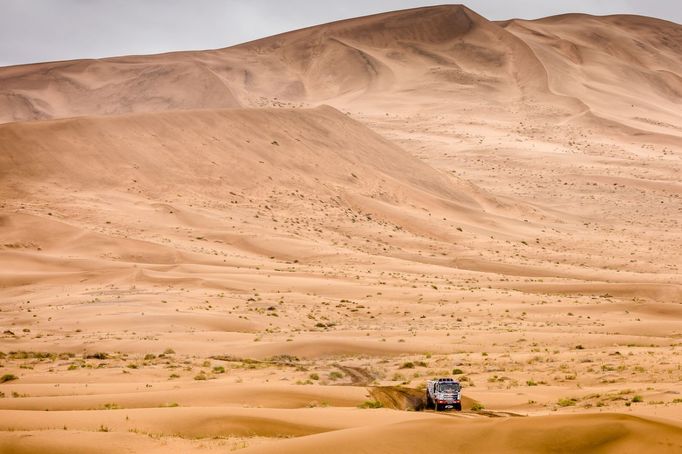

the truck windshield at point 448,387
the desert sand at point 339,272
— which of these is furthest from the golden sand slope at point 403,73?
the truck windshield at point 448,387

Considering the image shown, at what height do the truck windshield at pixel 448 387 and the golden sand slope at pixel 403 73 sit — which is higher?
the golden sand slope at pixel 403 73

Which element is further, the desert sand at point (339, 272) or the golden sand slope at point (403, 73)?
the golden sand slope at point (403, 73)

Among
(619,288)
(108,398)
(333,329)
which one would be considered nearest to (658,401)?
(108,398)

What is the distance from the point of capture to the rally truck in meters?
14.7

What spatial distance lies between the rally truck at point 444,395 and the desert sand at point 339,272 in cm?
55

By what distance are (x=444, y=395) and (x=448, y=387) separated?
182 millimetres

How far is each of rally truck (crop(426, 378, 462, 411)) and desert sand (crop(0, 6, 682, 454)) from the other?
55 cm

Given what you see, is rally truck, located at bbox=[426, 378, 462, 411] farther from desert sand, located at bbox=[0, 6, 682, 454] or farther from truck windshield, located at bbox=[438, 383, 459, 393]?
desert sand, located at bbox=[0, 6, 682, 454]

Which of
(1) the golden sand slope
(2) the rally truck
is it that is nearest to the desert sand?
(2) the rally truck

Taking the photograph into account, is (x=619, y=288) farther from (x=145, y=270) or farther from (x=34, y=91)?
(x=34, y=91)

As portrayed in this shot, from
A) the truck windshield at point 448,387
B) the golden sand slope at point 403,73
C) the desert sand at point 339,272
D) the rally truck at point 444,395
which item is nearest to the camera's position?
the desert sand at point 339,272

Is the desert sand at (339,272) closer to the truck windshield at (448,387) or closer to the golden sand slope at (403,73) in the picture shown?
the truck windshield at (448,387)

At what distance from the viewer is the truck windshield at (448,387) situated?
14938 mm

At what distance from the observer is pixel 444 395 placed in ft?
48.9
